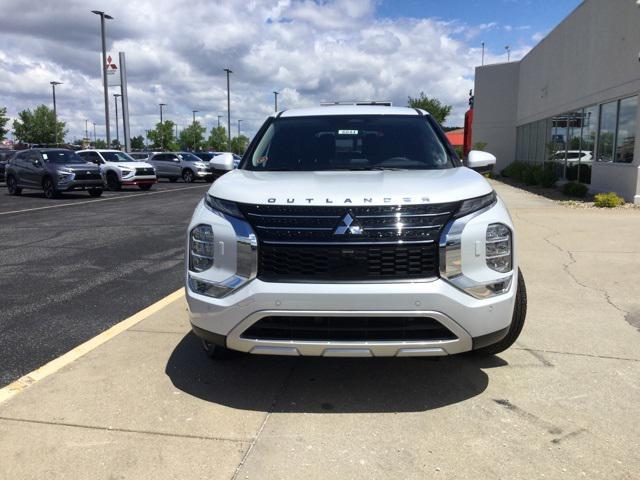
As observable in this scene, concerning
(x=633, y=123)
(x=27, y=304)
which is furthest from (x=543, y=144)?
(x=27, y=304)

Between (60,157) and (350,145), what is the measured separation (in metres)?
17.7

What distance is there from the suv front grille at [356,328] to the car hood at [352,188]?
650 millimetres

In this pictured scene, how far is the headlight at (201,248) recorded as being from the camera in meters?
3.34

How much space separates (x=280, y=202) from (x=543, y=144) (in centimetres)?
2387

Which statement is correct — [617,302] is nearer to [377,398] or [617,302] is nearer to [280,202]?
[377,398]

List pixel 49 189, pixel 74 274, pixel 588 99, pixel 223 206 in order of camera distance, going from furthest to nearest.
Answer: pixel 49 189 → pixel 588 99 → pixel 74 274 → pixel 223 206

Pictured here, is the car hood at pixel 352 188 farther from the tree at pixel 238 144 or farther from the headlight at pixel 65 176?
the tree at pixel 238 144

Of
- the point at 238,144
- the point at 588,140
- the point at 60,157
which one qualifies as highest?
the point at 238,144

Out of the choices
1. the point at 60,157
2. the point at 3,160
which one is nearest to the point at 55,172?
the point at 60,157

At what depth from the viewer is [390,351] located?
3.10 metres

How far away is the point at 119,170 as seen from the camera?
74.6 feet

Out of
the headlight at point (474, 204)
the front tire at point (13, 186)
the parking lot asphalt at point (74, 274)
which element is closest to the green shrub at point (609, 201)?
the parking lot asphalt at point (74, 274)

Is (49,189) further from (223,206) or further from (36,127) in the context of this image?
(36,127)

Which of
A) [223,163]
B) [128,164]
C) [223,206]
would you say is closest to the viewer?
[223,206]
